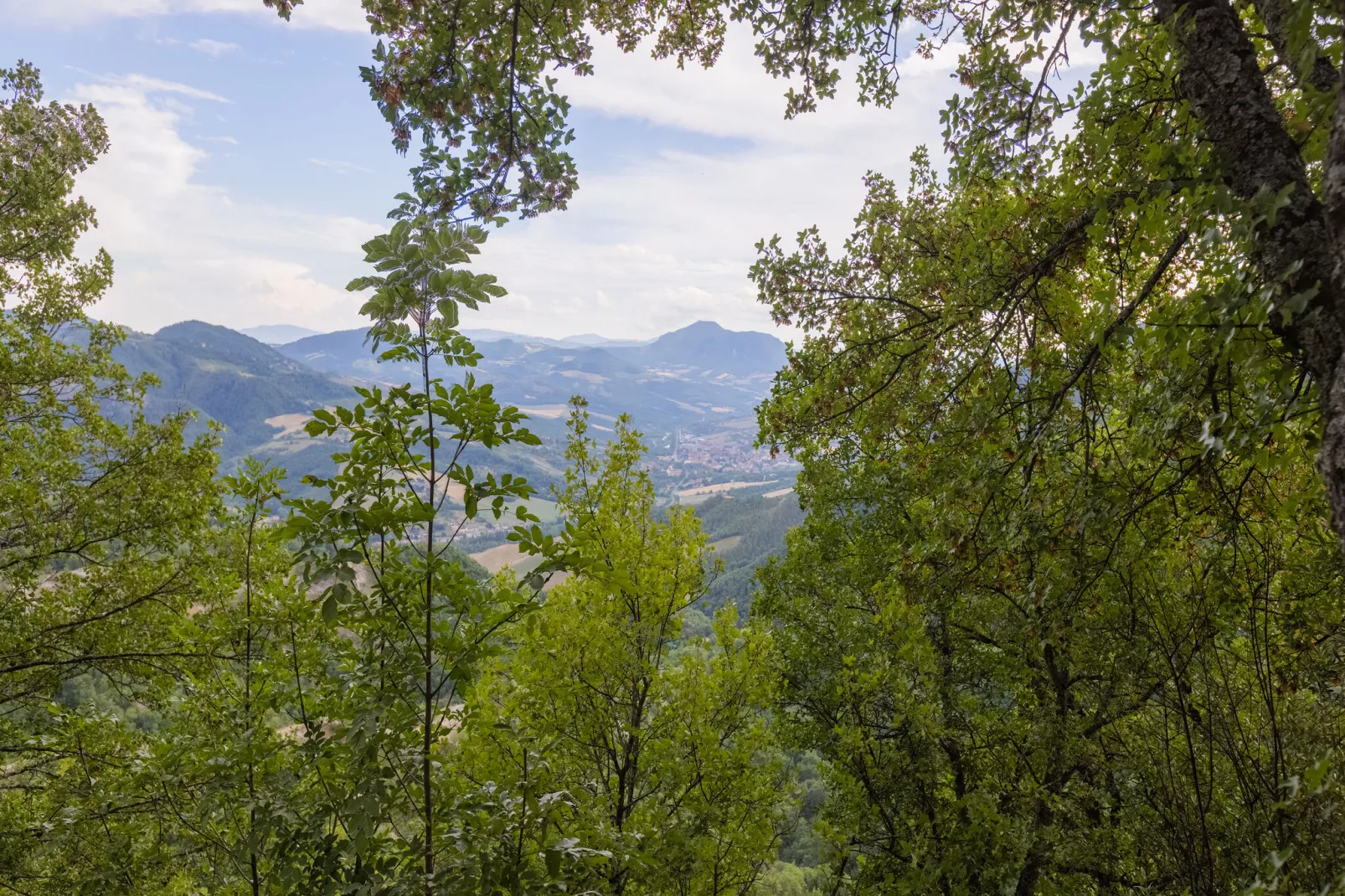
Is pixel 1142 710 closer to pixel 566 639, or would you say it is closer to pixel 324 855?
pixel 566 639

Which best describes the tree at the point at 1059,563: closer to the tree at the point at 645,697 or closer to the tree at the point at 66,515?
the tree at the point at 645,697

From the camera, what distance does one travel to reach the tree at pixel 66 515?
22.5ft

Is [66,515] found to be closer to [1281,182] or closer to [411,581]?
[411,581]

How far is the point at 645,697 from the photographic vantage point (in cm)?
671

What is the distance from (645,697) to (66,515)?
7.05 metres

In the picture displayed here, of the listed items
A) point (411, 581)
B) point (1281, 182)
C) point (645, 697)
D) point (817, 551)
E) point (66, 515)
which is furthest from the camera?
point (817, 551)

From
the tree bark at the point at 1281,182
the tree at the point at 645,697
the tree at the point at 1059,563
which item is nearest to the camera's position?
the tree bark at the point at 1281,182

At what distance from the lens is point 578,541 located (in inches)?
108

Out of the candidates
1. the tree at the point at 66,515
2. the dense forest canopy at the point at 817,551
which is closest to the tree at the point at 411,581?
the dense forest canopy at the point at 817,551

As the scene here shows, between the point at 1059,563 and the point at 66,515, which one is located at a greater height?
the point at 1059,563

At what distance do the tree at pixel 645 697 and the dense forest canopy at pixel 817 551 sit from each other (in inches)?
2.0

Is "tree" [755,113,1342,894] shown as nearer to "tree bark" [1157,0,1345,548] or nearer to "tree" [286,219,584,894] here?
"tree bark" [1157,0,1345,548]

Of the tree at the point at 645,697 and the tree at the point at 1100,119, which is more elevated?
the tree at the point at 1100,119

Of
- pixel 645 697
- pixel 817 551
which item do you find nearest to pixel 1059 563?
pixel 645 697
